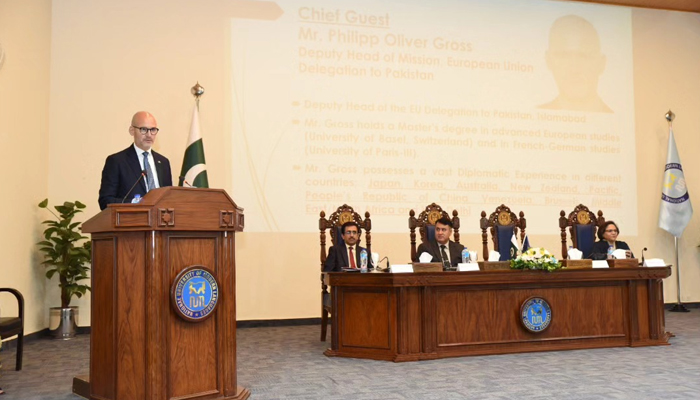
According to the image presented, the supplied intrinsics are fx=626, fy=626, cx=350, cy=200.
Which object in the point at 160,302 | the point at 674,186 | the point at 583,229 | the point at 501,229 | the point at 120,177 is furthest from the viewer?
the point at 674,186

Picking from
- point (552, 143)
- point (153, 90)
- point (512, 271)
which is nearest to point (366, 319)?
point (512, 271)

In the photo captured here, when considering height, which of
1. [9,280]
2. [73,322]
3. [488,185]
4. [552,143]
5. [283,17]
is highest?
[283,17]

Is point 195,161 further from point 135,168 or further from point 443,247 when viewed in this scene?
point 135,168

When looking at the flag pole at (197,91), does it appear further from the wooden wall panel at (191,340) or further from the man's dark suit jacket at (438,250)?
the wooden wall panel at (191,340)

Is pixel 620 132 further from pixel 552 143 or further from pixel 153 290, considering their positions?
pixel 153 290

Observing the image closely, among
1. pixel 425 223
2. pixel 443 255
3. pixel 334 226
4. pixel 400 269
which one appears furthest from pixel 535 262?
pixel 334 226

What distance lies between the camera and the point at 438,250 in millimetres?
5949

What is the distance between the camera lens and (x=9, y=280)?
18.9ft

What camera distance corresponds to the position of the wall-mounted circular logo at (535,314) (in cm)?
516

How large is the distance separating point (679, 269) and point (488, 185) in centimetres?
311

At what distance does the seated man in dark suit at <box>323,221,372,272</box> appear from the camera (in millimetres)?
5973

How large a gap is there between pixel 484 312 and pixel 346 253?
151cm

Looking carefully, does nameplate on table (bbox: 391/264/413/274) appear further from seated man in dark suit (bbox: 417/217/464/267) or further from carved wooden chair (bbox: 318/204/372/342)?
carved wooden chair (bbox: 318/204/372/342)

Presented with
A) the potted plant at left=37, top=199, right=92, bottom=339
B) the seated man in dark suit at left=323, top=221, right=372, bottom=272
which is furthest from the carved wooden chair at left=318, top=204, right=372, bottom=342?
the potted plant at left=37, top=199, right=92, bottom=339
